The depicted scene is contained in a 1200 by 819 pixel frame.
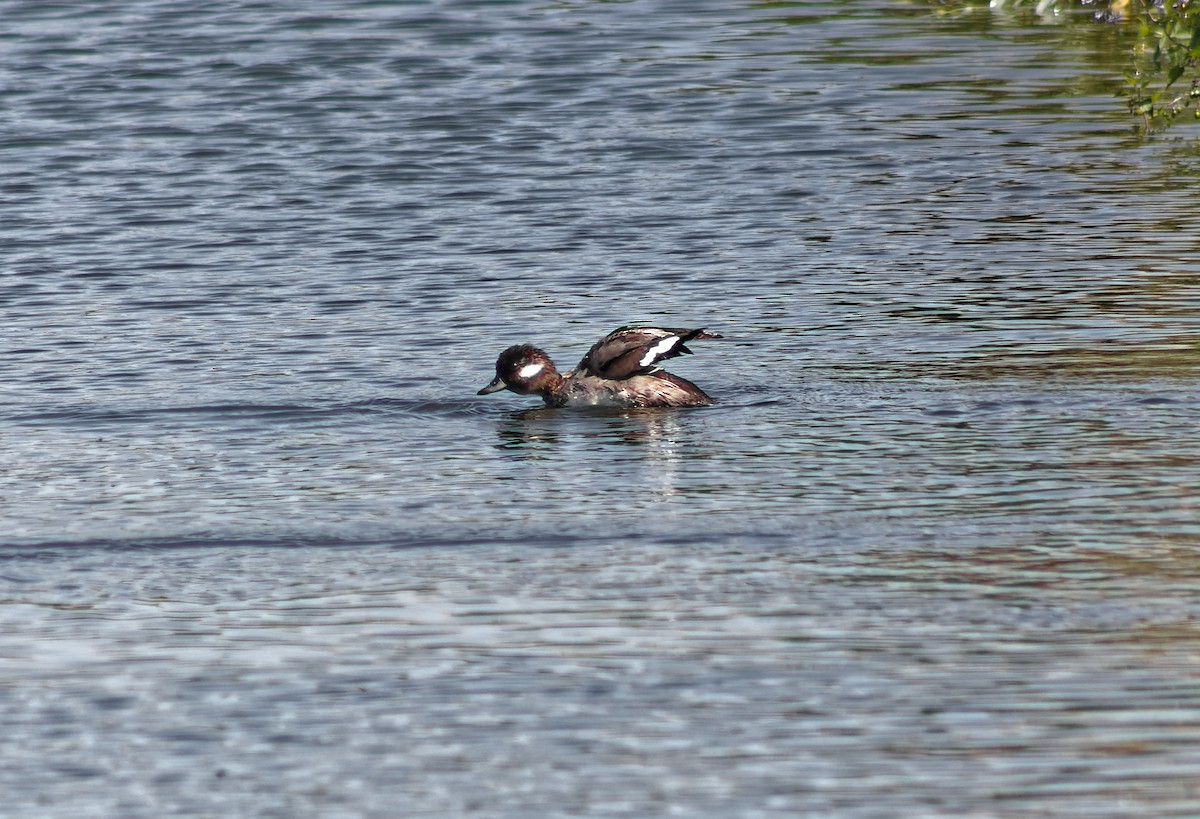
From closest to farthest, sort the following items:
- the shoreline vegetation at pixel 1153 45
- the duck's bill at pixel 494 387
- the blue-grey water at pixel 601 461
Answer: the blue-grey water at pixel 601 461 < the duck's bill at pixel 494 387 < the shoreline vegetation at pixel 1153 45

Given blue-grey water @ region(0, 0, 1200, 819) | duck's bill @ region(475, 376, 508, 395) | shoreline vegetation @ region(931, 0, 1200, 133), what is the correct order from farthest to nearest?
1. shoreline vegetation @ region(931, 0, 1200, 133)
2. duck's bill @ region(475, 376, 508, 395)
3. blue-grey water @ region(0, 0, 1200, 819)

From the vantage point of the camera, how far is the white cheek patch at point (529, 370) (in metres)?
12.5

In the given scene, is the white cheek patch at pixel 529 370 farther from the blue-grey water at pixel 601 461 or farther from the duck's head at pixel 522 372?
the blue-grey water at pixel 601 461

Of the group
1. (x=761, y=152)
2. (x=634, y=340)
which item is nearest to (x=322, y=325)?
(x=634, y=340)

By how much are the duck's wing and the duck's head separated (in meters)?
0.28

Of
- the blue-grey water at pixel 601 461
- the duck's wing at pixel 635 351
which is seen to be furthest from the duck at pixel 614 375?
the blue-grey water at pixel 601 461

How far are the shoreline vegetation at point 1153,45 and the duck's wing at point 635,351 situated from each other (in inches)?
155

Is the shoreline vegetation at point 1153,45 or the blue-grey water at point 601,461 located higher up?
the shoreline vegetation at point 1153,45

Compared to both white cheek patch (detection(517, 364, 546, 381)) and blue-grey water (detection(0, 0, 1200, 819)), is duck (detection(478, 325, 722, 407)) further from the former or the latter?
blue-grey water (detection(0, 0, 1200, 819))

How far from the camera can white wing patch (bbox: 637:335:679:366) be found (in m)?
12.3

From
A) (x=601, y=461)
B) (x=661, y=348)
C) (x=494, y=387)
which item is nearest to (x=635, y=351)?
(x=661, y=348)

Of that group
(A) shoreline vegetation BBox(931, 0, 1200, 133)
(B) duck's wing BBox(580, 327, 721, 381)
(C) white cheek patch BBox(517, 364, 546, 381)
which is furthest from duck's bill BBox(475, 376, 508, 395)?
(A) shoreline vegetation BBox(931, 0, 1200, 133)

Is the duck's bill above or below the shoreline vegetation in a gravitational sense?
below

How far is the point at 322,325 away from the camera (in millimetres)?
14312
